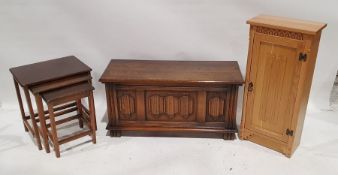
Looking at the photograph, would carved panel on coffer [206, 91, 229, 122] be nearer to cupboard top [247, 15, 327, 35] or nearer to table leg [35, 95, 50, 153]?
cupboard top [247, 15, 327, 35]

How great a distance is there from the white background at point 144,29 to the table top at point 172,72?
0.22m

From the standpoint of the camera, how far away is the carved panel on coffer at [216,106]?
3.02 meters

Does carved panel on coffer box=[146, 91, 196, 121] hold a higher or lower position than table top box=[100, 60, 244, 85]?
lower

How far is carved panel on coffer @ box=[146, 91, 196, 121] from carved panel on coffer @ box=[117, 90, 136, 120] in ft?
0.42

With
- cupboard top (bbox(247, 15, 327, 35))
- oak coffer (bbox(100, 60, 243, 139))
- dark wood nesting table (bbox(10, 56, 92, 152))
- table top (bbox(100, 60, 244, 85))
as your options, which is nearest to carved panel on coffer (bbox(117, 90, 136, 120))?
oak coffer (bbox(100, 60, 243, 139))

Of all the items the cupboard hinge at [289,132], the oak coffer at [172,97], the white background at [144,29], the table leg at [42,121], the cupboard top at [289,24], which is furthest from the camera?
the white background at [144,29]

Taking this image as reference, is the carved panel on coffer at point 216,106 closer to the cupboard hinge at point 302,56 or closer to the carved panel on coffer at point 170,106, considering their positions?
the carved panel on coffer at point 170,106

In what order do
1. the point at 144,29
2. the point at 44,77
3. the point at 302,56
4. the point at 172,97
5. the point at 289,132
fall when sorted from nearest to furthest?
1. the point at 302,56
2. the point at 44,77
3. the point at 289,132
4. the point at 172,97
5. the point at 144,29

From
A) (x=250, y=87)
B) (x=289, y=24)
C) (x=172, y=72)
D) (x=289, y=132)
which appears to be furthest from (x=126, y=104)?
(x=289, y=24)

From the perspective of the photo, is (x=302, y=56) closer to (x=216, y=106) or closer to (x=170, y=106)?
(x=216, y=106)

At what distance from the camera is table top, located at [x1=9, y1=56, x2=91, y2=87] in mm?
2734

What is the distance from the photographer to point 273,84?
281 cm

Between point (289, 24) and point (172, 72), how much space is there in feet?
3.43

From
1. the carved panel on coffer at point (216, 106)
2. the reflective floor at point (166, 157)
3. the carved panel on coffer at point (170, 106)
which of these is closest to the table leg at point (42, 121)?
the reflective floor at point (166, 157)
